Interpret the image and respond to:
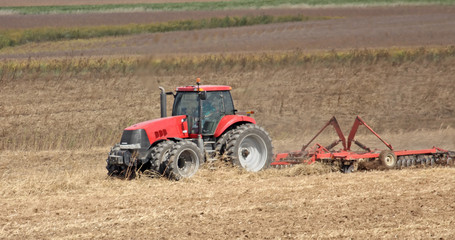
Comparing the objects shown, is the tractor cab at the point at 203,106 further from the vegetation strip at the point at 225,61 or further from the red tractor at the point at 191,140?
the vegetation strip at the point at 225,61

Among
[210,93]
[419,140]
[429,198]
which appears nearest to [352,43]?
[419,140]

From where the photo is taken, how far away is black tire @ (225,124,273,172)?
1234 centimetres

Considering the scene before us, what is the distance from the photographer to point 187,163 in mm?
11781

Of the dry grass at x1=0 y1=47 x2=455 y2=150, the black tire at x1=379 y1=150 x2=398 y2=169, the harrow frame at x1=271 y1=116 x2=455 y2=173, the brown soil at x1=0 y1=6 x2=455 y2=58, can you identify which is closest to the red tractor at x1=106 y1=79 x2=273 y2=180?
the harrow frame at x1=271 y1=116 x2=455 y2=173

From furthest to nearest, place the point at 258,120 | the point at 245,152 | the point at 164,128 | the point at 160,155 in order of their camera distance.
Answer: the point at 258,120 < the point at 245,152 < the point at 164,128 < the point at 160,155

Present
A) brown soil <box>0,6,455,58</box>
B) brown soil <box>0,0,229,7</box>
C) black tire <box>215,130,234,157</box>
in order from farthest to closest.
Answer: brown soil <box>0,6,455,58</box>
brown soil <box>0,0,229,7</box>
black tire <box>215,130,234,157</box>

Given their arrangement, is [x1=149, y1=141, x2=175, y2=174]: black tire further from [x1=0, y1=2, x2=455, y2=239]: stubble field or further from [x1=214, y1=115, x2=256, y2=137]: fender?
[x1=214, y1=115, x2=256, y2=137]: fender

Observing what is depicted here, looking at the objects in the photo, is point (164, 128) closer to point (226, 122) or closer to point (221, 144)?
point (221, 144)

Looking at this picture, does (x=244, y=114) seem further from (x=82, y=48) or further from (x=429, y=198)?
(x=82, y=48)

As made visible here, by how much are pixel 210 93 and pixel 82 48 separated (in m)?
14.4

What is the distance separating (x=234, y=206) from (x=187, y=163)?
2.68m

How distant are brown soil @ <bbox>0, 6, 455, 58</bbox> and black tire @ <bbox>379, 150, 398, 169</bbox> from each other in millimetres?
8841

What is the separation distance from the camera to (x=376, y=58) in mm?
25516

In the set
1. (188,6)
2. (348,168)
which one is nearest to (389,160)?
(348,168)
